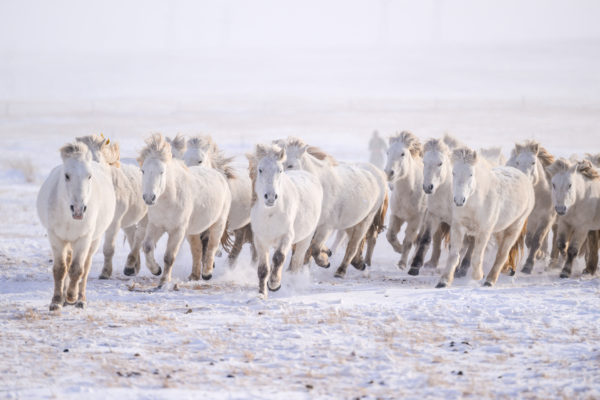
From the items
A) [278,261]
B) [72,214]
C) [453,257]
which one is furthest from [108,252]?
[453,257]

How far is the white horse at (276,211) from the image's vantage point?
866 cm

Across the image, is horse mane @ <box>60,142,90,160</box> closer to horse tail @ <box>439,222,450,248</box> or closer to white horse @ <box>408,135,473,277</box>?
white horse @ <box>408,135,473,277</box>

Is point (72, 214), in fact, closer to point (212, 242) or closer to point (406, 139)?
point (212, 242)

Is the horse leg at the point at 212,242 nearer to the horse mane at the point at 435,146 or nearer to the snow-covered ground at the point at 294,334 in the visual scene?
the snow-covered ground at the point at 294,334

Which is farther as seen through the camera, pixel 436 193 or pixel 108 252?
pixel 436 193

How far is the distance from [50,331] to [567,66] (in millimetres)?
85878

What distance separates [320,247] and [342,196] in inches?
30.6

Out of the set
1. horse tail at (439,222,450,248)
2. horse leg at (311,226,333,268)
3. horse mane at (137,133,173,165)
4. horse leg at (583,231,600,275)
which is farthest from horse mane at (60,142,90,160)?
horse leg at (583,231,600,275)

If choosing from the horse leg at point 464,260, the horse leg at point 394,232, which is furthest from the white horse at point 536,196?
the horse leg at point 394,232

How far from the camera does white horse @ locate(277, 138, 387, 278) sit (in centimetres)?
1102

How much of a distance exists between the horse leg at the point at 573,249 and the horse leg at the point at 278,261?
15.1 feet

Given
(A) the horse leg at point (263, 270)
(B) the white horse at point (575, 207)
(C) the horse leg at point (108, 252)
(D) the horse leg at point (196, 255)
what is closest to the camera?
(A) the horse leg at point (263, 270)

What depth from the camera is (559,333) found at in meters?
7.22

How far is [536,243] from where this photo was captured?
1230 centimetres
